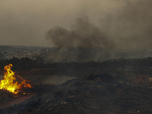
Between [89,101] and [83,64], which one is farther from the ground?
[83,64]

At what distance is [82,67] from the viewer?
5838cm

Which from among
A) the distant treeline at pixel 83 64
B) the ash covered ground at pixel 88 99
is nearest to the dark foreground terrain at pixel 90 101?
the ash covered ground at pixel 88 99

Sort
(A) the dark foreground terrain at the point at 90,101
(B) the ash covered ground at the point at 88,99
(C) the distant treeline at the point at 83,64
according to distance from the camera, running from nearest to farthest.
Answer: (A) the dark foreground terrain at the point at 90,101 → (B) the ash covered ground at the point at 88,99 → (C) the distant treeline at the point at 83,64

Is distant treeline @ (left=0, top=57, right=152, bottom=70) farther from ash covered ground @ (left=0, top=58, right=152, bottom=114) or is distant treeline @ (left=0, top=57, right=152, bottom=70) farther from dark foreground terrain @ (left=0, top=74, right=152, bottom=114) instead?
dark foreground terrain @ (left=0, top=74, right=152, bottom=114)

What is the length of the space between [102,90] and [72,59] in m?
36.5

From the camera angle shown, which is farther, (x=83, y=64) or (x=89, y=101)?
(x=83, y=64)

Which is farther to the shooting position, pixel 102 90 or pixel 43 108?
pixel 102 90

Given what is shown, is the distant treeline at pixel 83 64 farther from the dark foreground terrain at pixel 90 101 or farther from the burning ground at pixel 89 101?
the dark foreground terrain at pixel 90 101

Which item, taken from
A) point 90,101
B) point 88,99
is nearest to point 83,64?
point 88,99

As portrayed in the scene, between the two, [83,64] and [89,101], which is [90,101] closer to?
[89,101]

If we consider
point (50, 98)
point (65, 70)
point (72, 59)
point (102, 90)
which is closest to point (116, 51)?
point (72, 59)

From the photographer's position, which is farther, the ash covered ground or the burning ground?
the ash covered ground

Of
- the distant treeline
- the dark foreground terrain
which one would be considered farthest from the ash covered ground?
the distant treeline

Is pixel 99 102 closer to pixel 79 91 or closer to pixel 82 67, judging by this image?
pixel 79 91
